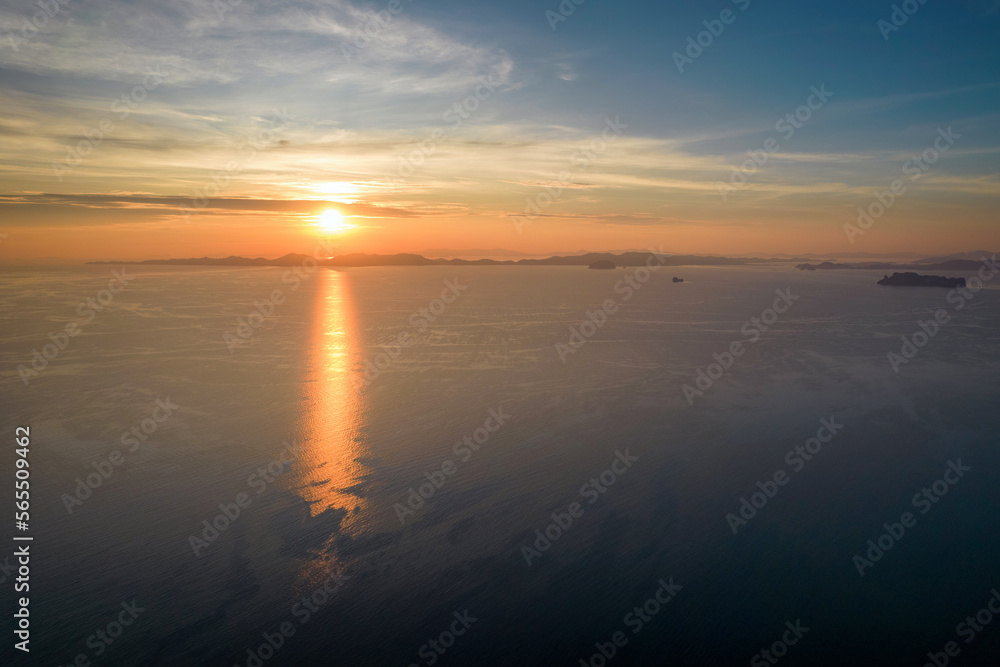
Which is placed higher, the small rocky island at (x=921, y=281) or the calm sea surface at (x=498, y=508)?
the small rocky island at (x=921, y=281)

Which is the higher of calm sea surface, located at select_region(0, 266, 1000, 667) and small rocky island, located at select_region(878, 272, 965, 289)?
small rocky island, located at select_region(878, 272, 965, 289)

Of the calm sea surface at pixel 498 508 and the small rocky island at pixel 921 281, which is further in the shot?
the small rocky island at pixel 921 281

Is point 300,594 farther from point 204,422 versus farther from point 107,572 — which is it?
point 204,422

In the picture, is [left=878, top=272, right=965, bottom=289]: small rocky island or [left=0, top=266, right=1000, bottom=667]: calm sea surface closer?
[left=0, top=266, right=1000, bottom=667]: calm sea surface

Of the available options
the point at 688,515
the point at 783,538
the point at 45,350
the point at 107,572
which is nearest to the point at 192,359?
the point at 45,350

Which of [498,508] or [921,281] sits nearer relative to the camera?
[498,508]
